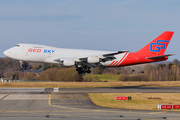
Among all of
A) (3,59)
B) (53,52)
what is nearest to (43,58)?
(53,52)

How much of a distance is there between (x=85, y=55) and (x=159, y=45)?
18.8 meters

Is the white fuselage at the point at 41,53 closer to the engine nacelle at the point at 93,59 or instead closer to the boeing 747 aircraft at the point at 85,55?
the boeing 747 aircraft at the point at 85,55

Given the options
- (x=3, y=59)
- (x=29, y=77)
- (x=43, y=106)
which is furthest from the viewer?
(x=3, y=59)

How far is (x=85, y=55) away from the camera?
50.9m

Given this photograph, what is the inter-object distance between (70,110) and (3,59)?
447 feet

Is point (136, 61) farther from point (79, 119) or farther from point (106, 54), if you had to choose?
point (79, 119)

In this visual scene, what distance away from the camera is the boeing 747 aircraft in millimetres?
48719

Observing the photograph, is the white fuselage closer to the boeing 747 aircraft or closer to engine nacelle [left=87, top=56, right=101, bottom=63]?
the boeing 747 aircraft

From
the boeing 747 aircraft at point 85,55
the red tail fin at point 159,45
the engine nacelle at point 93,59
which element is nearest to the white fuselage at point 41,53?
the boeing 747 aircraft at point 85,55

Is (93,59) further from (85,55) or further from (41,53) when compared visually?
(41,53)

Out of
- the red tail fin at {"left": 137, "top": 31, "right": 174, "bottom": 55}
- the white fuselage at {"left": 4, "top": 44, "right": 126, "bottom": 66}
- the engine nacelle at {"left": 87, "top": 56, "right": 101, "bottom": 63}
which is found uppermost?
the red tail fin at {"left": 137, "top": 31, "right": 174, "bottom": 55}

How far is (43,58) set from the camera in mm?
49312

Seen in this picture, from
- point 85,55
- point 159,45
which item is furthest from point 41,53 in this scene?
point 159,45

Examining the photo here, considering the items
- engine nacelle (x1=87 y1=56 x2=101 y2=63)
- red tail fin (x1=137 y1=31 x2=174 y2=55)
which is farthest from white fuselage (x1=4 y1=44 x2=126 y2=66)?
red tail fin (x1=137 y1=31 x2=174 y2=55)
